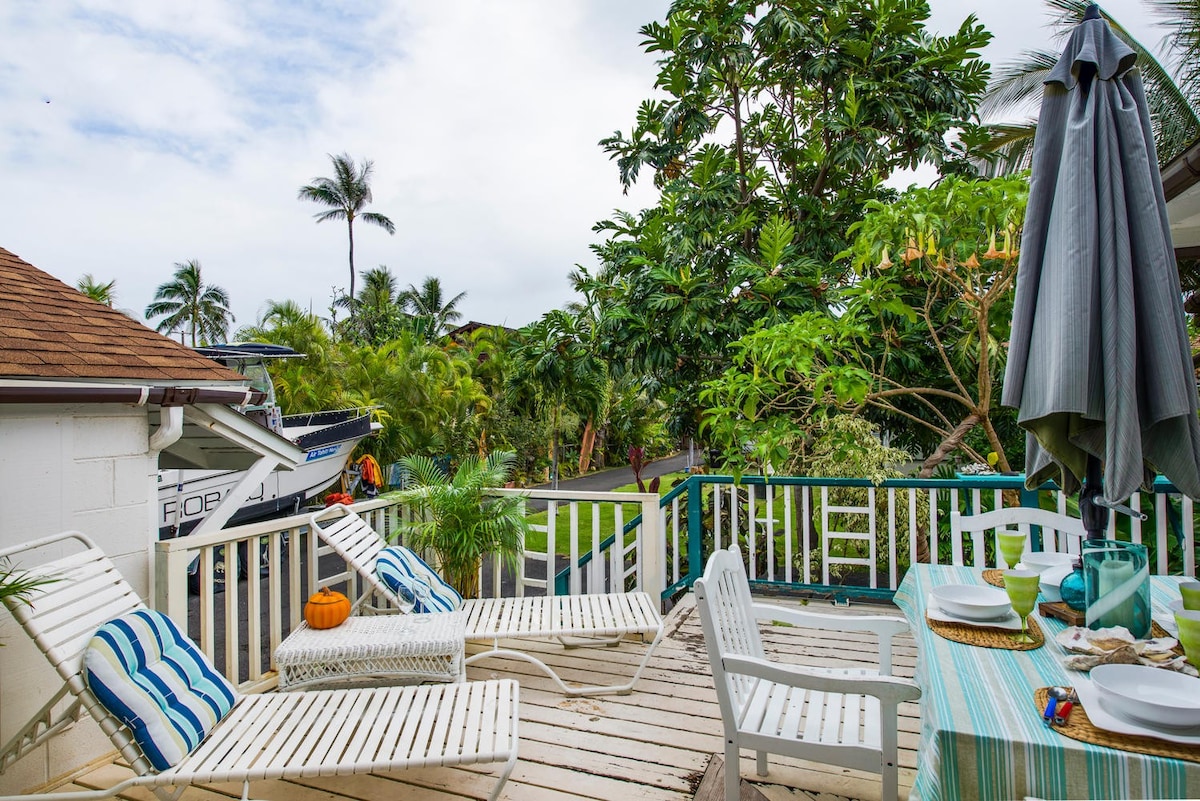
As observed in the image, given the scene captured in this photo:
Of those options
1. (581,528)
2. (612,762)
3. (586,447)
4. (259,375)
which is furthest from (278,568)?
(586,447)

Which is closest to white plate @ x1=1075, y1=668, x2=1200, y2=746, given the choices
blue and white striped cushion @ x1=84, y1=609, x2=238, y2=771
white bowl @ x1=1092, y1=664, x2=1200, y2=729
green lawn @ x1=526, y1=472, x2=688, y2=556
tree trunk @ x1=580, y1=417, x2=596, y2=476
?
white bowl @ x1=1092, y1=664, x2=1200, y2=729

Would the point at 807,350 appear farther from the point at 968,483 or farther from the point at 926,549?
the point at 926,549

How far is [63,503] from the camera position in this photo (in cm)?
262

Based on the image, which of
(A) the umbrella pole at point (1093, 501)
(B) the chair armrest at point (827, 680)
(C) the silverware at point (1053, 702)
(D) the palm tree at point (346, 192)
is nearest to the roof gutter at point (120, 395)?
(B) the chair armrest at point (827, 680)

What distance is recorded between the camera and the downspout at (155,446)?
2893 mm

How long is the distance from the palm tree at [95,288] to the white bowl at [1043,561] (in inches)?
768

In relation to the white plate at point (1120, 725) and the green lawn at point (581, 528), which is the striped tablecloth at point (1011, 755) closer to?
the white plate at point (1120, 725)

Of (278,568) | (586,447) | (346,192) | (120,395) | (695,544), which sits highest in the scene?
(346,192)

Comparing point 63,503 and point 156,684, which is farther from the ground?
point 63,503

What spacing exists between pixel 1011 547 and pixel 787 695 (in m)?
0.96

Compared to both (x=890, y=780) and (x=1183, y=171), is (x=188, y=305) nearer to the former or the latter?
(x=1183, y=171)

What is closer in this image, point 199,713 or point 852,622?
point 199,713

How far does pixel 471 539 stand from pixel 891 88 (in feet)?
17.0

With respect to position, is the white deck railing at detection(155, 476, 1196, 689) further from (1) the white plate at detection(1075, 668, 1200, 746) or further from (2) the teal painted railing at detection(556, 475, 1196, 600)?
(1) the white plate at detection(1075, 668, 1200, 746)
